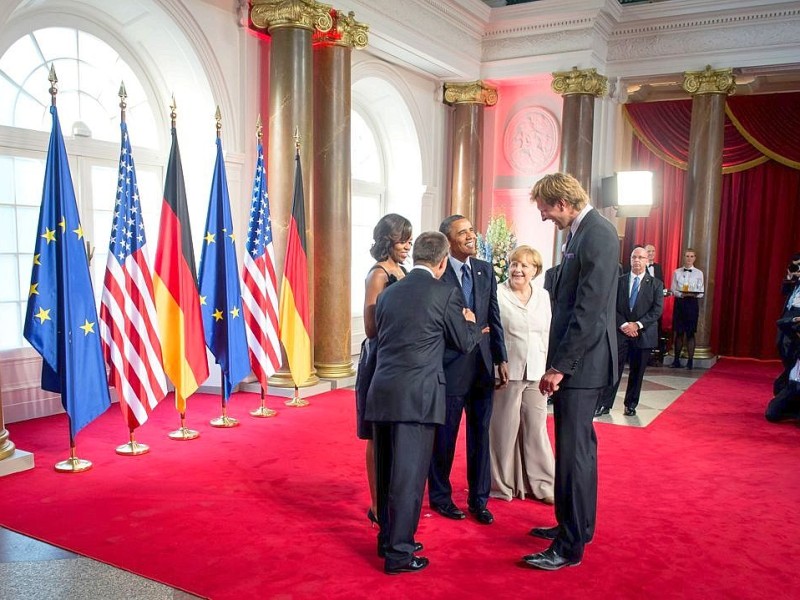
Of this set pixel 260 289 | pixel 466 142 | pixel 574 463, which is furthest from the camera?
pixel 466 142

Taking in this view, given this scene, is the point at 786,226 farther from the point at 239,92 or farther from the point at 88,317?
the point at 88,317

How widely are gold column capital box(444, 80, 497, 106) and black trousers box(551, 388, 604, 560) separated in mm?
7728

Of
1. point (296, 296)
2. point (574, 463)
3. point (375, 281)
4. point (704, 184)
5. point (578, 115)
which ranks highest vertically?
point (578, 115)

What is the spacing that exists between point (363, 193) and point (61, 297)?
5774 millimetres

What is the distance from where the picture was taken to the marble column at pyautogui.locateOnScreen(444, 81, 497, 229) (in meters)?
10.1

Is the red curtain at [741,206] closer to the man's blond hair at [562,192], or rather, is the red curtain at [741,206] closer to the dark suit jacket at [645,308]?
the dark suit jacket at [645,308]

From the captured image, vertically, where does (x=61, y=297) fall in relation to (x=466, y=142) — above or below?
below

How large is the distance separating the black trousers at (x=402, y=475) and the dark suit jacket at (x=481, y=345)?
555 millimetres

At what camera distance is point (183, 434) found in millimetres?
5184

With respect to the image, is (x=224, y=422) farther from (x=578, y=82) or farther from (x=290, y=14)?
(x=578, y=82)

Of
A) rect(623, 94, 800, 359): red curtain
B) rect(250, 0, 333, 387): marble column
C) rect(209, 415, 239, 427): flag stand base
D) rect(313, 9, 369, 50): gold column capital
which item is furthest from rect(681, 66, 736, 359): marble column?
rect(209, 415, 239, 427): flag stand base

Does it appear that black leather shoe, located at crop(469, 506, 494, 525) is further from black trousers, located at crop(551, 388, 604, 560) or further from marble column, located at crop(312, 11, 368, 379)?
marble column, located at crop(312, 11, 368, 379)

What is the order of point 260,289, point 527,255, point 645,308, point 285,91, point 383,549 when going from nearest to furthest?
1. point 383,549
2. point 527,255
3. point 260,289
4. point 645,308
5. point 285,91

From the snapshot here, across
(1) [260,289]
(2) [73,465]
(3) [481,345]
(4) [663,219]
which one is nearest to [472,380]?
(3) [481,345]
